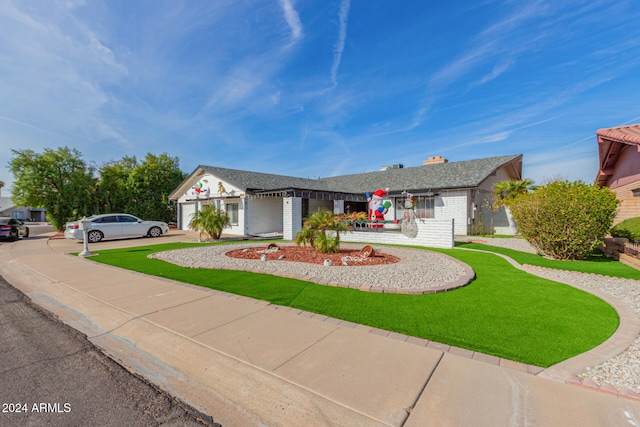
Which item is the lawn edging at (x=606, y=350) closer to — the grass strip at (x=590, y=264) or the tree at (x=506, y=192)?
the grass strip at (x=590, y=264)

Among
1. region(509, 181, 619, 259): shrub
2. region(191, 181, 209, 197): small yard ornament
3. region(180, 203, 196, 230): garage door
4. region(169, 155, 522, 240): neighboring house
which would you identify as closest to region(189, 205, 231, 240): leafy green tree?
region(169, 155, 522, 240): neighboring house

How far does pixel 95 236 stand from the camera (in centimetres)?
1588

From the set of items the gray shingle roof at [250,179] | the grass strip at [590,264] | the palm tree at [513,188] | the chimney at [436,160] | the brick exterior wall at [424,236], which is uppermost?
the chimney at [436,160]

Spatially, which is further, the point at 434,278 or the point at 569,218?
the point at 569,218

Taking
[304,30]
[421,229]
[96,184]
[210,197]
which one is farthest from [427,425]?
[96,184]

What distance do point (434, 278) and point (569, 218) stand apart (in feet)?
17.7

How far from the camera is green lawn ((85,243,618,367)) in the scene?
351 centimetres

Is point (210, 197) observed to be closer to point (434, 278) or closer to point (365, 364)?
point (434, 278)

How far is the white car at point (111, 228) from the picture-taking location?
51.2ft

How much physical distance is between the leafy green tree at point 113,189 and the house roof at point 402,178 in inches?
188

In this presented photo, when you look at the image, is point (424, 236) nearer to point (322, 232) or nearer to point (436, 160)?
point (322, 232)

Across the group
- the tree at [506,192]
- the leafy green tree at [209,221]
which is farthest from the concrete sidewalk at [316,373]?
the tree at [506,192]

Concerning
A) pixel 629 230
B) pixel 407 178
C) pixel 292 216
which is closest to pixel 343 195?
pixel 292 216

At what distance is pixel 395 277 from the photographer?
6691mm
